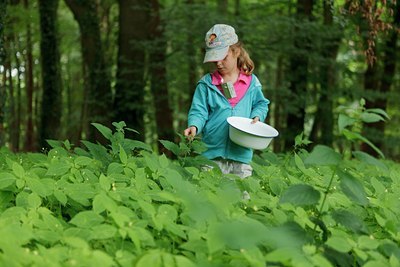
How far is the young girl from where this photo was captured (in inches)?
197

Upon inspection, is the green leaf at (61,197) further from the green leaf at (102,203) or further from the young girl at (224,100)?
the young girl at (224,100)

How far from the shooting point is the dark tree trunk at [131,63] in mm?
11086

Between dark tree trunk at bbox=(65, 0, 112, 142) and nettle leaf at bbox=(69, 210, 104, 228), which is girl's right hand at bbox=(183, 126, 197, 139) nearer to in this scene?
nettle leaf at bbox=(69, 210, 104, 228)

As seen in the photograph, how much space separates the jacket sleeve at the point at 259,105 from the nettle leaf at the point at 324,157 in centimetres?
238

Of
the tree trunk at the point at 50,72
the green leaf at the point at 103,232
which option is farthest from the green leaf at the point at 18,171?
the tree trunk at the point at 50,72

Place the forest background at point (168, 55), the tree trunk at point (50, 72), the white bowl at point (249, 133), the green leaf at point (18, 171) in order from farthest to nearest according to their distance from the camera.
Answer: the tree trunk at point (50, 72) → the forest background at point (168, 55) → the white bowl at point (249, 133) → the green leaf at point (18, 171)

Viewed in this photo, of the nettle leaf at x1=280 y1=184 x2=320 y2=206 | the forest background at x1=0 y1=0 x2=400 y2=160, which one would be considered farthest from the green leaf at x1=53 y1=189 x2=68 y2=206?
the forest background at x1=0 y1=0 x2=400 y2=160

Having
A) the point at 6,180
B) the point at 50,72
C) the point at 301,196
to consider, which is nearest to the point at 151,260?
the point at 301,196

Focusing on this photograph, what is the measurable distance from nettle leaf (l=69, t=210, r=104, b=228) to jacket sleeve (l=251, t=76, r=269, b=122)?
8.46ft

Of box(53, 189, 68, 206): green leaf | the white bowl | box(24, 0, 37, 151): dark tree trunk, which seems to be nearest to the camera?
box(53, 189, 68, 206): green leaf

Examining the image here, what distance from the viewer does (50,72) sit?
1237cm

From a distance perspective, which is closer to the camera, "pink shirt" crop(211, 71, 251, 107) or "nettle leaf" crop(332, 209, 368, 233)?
"nettle leaf" crop(332, 209, 368, 233)

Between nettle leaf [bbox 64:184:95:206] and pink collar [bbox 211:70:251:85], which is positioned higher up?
pink collar [bbox 211:70:251:85]

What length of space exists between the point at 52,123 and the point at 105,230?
1037cm
